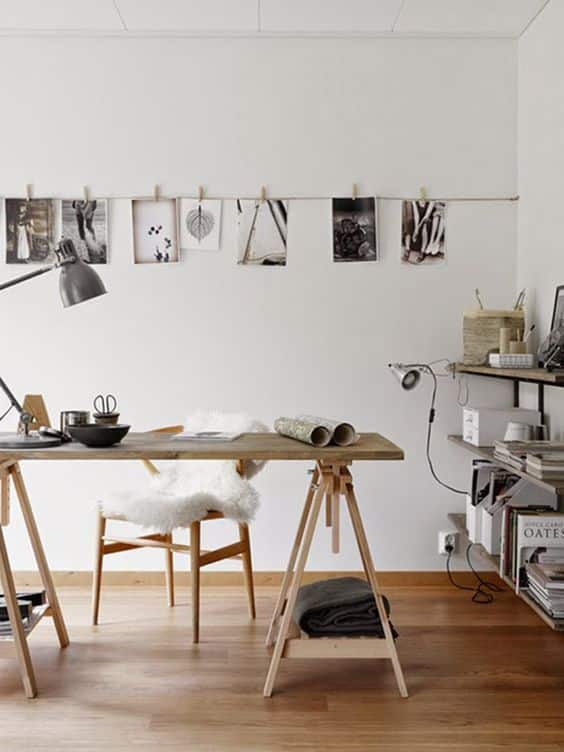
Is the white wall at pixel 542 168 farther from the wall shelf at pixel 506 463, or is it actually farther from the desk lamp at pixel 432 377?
the desk lamp at pixel 432 377

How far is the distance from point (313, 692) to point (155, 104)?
2.62 meters

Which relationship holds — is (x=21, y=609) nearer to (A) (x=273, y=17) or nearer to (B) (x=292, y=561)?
(B) (x=292, y=561)

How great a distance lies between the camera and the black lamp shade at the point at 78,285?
8.82ft

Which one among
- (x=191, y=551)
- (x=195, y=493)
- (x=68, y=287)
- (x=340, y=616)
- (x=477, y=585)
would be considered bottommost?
(x=477, y=585)

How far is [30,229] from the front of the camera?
3.80 metres

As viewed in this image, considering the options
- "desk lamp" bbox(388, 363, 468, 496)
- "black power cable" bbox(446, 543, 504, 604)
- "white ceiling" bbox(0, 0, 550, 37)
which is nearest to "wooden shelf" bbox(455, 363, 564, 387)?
"desk lamp" bbox(388, 363, 468, 496)

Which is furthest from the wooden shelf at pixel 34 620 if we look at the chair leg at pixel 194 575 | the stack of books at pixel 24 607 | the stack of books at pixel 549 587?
the stack of books at pixel 549 587

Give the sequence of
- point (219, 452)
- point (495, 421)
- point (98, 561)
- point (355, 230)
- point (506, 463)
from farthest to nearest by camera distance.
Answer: point (355, 230)
point (495, 421)
point (98, 561)
point (506, 463)
point (219, 452)

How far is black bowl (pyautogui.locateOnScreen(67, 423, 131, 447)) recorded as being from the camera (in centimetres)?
261

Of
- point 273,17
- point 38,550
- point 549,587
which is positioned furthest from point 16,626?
point 273,17

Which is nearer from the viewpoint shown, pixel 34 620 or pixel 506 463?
pixel 34 620

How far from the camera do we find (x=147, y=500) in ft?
10.3

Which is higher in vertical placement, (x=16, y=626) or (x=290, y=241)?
(x=290, y=241)

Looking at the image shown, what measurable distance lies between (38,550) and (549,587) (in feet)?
5.72
